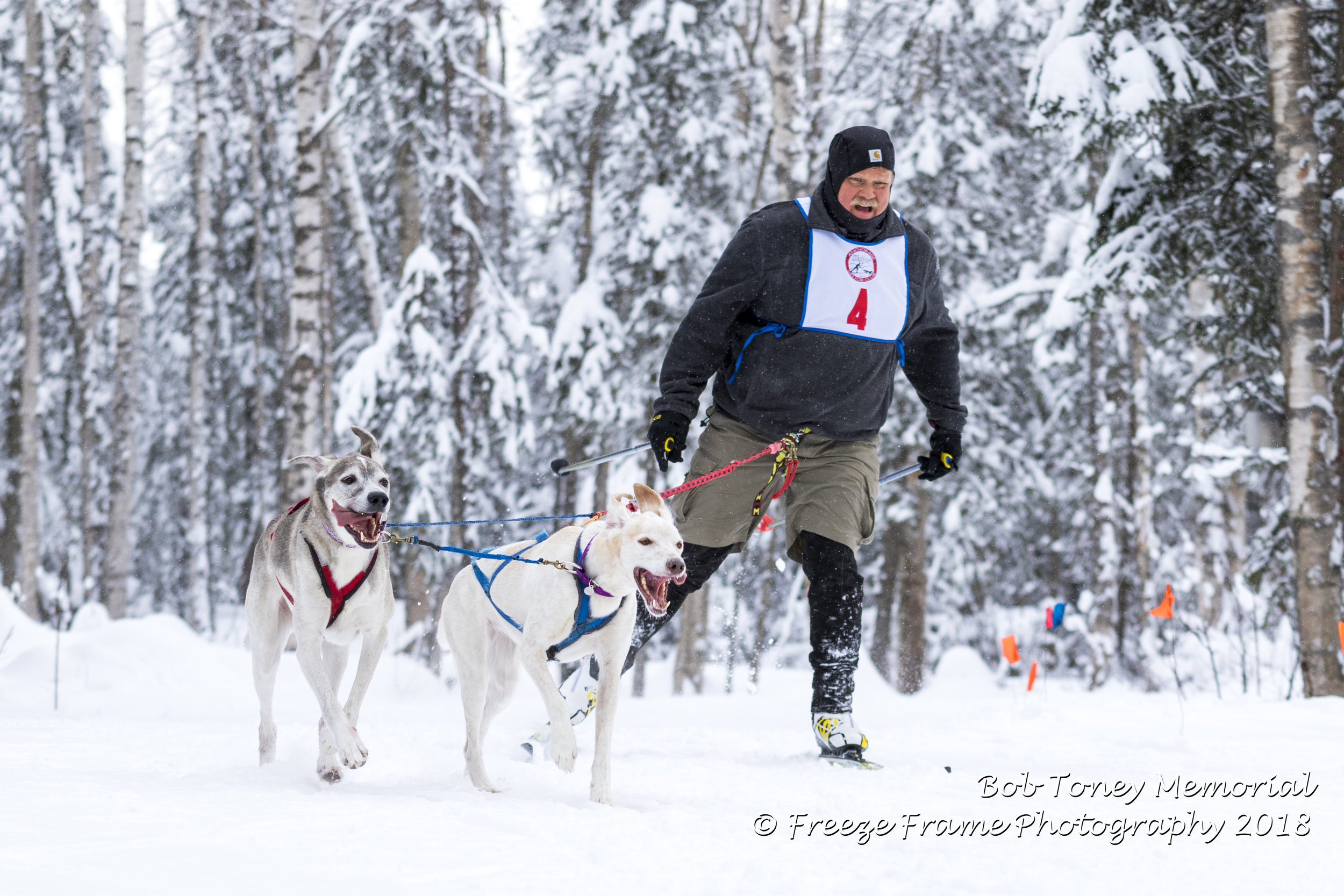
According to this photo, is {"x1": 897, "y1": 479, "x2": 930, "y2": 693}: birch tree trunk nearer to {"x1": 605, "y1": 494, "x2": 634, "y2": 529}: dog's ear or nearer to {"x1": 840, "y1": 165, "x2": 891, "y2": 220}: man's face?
{"x1": 840, "y1": 165, "x2": 891, "y2": 220}: man's face

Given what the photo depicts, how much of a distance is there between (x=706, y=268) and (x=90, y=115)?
906cm

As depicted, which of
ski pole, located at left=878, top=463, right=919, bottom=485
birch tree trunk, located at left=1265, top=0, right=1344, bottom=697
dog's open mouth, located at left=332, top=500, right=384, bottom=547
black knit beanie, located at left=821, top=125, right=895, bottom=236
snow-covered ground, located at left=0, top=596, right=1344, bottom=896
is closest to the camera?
snow-covered ground, located at left=0, top=596, right=1344, bottom=896

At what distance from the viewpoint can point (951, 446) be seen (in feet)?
15.3

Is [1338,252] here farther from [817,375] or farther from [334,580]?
[334,580]

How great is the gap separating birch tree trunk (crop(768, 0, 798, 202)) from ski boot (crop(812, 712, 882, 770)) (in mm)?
7721

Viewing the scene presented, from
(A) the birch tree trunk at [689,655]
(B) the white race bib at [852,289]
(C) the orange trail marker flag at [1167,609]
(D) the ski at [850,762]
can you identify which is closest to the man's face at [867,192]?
(B) the white race bib at [852,289]

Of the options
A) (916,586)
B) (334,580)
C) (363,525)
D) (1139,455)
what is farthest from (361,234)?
(363,525)

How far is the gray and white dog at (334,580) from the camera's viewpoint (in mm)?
3641

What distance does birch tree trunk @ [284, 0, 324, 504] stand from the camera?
1048 cm

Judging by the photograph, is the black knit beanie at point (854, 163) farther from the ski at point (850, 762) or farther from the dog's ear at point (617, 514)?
the ski at point (850, 762)

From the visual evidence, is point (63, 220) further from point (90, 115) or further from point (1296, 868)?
point (1296, 868)

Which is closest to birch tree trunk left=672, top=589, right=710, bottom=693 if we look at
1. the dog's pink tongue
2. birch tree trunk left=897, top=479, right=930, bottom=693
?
birch tree trunk left=897, top=479, right=930, bottom=693

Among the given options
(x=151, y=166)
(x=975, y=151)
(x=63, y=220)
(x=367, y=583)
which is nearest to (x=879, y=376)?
(x=367, y=583)

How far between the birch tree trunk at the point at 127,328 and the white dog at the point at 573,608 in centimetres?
1184
